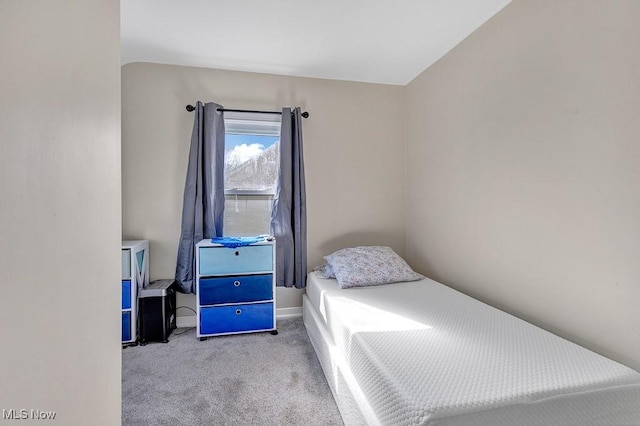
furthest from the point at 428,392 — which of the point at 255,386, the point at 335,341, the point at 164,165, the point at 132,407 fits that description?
the point at 164,165

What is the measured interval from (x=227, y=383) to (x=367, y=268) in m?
1.28

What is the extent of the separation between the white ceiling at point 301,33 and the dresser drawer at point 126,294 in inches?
73.0

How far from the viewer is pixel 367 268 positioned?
2.34m

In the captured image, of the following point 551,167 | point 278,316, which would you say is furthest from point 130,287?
point 551,167

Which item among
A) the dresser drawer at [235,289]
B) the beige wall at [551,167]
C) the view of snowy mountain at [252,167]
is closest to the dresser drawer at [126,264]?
the dresser drawer at [235,289]

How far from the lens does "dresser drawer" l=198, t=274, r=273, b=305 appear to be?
2.32 meters

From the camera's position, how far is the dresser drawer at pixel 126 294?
7.13 ft

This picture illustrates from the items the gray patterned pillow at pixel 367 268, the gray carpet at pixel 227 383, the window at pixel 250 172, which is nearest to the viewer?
the gray carpet at pixel 227 383

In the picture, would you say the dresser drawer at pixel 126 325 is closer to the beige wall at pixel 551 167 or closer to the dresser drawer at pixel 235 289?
the dresser drawer at pixel 235 289

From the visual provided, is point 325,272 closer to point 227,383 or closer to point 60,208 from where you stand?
point 227,383

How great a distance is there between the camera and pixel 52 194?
0.63 m

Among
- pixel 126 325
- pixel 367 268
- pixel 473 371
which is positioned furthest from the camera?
pixel 367 268

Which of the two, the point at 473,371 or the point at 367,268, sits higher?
the point at 367,268

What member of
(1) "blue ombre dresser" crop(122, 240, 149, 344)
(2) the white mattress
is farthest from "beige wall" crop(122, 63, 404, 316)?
(2) the white mattress
